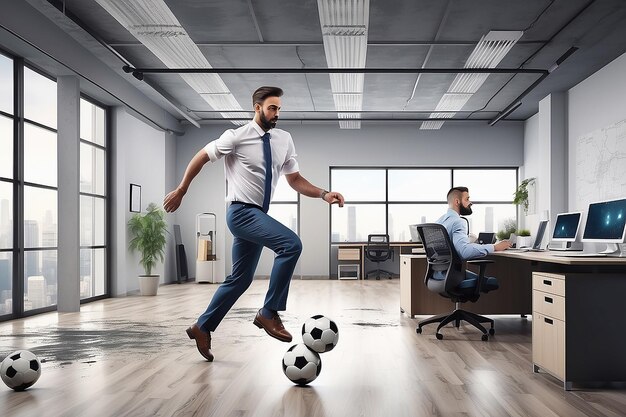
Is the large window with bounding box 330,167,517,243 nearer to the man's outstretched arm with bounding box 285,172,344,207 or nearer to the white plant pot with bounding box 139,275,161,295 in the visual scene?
the white plant pot with bounding box 139,275,161,295

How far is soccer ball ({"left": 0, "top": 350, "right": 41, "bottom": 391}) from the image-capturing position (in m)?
3.42

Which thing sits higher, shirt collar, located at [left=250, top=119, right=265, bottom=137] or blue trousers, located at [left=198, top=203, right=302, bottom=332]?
shirt collar, located at [left=250, top=119, right=265, bottom=137]

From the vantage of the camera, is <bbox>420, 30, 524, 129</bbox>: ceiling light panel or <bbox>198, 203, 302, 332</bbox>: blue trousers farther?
<bbox>420, 30, 524, 129</bbox>: ceiling light panel

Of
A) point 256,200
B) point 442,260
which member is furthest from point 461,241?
point 256,200

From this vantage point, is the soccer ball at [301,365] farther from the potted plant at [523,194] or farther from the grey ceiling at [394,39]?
the potted plant at [523,194]

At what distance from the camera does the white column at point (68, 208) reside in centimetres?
766

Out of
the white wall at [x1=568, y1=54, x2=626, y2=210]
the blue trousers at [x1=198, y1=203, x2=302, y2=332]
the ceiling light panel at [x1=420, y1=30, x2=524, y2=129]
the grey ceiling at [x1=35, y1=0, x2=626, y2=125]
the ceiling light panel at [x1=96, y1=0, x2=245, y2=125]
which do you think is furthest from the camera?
the white wall at [x1=568, y1=54, x2=626, y2=210]

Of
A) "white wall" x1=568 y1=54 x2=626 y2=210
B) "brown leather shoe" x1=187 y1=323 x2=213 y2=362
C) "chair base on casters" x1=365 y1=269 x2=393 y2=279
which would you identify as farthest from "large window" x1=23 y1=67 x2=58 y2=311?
"white wall" x1=568 y1=54 x2=626 y2=210

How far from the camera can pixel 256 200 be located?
3.86 m

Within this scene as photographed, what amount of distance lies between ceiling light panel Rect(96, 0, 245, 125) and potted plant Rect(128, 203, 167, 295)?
2.30 metres

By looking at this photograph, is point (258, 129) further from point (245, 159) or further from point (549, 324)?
point (549, 324)

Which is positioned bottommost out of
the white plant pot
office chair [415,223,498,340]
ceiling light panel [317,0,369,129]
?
the white plant pot

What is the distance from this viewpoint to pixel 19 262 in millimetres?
7059

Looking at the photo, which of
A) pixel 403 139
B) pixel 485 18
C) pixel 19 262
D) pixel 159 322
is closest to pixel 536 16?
pixel 485 18
